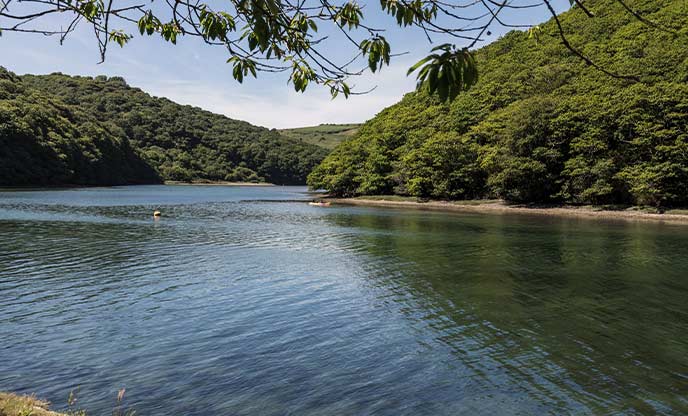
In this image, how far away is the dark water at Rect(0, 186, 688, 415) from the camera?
11133 mm

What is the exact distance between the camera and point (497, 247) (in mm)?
38469

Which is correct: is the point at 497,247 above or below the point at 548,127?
below

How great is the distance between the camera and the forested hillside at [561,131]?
241 feet

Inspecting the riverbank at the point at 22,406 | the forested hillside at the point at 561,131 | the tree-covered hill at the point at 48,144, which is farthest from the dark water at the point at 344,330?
the tree-covered hill at the point at 48,144

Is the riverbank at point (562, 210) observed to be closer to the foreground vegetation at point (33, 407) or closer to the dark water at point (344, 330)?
the dark water at point (344, 330)

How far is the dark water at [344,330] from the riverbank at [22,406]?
1000mm

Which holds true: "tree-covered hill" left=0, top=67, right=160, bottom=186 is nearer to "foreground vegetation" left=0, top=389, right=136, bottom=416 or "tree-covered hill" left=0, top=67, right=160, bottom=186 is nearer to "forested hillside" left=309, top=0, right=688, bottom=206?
"forested hillside" left=309, top=0, right=688, bottom=206

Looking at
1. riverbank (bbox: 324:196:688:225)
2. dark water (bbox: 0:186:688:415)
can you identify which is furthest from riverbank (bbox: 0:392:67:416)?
riverbank (bbox: 324:196:688:225)

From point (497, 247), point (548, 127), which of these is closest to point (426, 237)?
point (497, 247)

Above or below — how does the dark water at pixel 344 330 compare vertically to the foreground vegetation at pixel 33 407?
below

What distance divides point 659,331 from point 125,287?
22817 mm

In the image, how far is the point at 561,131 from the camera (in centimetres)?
8650

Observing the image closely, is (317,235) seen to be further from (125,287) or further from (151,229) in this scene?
(125,287)

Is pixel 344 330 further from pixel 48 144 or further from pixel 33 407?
pixel 48 144
